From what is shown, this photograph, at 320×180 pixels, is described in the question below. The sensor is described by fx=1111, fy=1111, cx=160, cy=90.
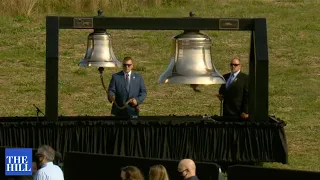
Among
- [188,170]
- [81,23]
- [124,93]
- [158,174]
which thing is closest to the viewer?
[158,174]

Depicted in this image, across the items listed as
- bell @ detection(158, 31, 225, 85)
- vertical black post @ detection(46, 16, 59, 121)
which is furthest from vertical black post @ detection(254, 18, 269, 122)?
vertical black post @ detection(46, 16, 59, 121)

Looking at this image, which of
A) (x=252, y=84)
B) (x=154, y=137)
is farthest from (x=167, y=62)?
(x=154, y=137)

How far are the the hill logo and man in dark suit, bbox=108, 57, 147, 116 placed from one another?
3853 millimetres

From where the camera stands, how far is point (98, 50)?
16.2 metres

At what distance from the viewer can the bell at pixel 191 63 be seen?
40.6ft

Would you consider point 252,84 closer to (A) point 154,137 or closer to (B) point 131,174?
(A) point 154,137

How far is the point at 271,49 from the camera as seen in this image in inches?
1185

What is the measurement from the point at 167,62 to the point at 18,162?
15.8 meters

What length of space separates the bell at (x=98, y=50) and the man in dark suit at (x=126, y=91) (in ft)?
2.26

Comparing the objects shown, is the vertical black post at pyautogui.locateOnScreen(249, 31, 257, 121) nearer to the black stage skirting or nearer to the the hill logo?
the black stage skirting

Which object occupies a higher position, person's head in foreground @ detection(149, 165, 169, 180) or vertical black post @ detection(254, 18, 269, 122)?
vertical black post @ detection(254, 18, 269, 122)

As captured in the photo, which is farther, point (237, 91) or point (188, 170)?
point (237, 91)

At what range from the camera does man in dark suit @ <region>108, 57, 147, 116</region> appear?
1691cm

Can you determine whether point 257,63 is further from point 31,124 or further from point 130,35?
point 130,35
